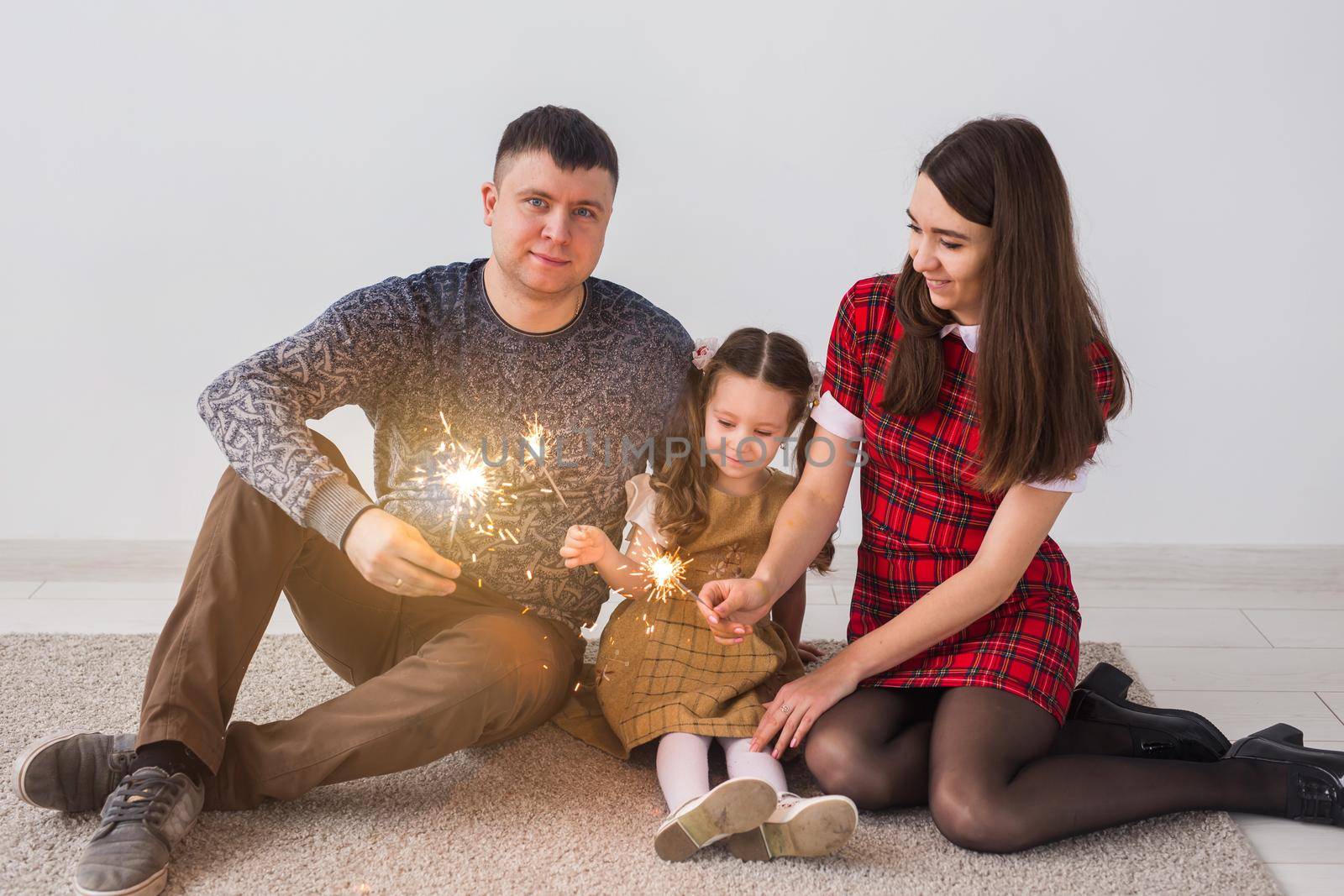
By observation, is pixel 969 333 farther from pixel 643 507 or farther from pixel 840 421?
pixel 643 507

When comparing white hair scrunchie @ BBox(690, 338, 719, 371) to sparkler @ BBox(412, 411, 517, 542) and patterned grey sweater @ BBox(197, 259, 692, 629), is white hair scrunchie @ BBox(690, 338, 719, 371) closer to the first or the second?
patterned grey sweater @ BBox(197, 259, 692, 629)

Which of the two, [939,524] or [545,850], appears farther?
[939,524]

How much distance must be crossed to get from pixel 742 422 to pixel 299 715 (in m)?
0.74

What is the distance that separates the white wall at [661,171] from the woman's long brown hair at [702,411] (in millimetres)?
665

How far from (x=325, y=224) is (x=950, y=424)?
55.9 inches

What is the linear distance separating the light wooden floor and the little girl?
0.57 m

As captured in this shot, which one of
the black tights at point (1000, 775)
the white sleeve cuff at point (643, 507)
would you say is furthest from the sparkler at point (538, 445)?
the black tights at point (1000, 775)

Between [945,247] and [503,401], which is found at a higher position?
[945,247]

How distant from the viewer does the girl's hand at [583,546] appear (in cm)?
166

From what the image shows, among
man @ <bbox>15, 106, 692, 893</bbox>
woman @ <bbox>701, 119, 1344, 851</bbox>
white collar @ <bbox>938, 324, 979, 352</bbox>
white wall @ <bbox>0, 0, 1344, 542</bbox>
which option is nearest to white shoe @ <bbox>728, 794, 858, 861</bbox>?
woman @ <bbox>701, 119, 1344, 851</bbox>

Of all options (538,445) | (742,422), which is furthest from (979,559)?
(538,445)

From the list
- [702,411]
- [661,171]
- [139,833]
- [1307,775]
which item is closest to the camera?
[139,833]

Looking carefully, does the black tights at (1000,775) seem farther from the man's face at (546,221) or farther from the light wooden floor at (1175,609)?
the man's face at (546,221)

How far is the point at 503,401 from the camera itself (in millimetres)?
1788
